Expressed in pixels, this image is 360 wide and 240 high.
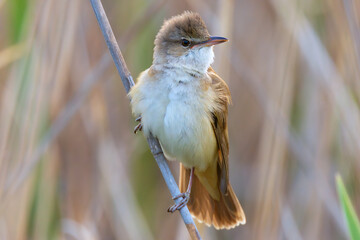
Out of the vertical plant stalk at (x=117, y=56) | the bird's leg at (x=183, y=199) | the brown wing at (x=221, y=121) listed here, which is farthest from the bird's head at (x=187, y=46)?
the bird's leg at (x=183, y=199)

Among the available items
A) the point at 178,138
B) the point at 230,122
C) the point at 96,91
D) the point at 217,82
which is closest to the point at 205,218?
the point at 178,138

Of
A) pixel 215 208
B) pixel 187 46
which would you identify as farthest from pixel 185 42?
pixel 215 208

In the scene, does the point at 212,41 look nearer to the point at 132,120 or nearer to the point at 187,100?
the point at 187,100

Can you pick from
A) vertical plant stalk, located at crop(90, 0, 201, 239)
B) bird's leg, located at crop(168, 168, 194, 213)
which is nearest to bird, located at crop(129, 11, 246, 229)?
bird's leg, located at crop(168, 168, 194, 213)

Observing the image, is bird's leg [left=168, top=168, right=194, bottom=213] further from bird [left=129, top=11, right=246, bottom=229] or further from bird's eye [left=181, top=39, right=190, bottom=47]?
bird's eye [left=181, top=39, right=190, bottom=47]

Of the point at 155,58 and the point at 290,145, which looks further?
the point at 290,145

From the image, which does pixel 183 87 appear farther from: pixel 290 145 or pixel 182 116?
pixel 290 145

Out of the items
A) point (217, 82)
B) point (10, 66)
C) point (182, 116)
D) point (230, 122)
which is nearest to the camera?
point (182, 116)
